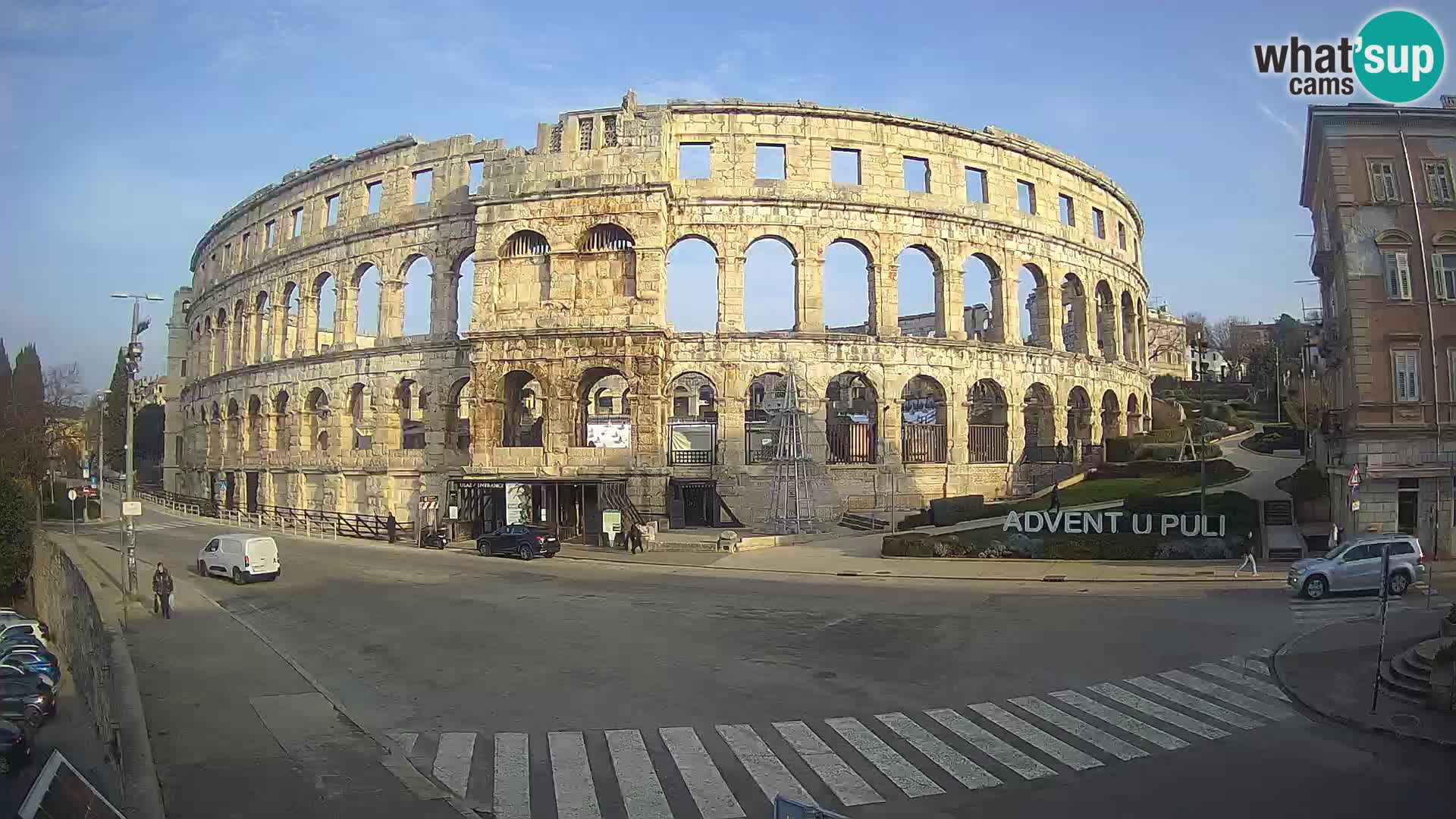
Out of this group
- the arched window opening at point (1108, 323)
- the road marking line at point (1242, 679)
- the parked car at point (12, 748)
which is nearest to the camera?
the road marking line at point (1242, 679)

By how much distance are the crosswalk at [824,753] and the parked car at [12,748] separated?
14123 millimetres

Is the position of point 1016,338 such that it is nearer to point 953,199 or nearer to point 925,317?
point 953,199

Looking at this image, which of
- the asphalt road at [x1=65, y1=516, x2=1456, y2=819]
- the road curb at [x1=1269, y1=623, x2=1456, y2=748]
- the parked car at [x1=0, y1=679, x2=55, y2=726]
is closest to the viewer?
the asphalt road at [x1=65, y1=516, x2=1456, y2=819]

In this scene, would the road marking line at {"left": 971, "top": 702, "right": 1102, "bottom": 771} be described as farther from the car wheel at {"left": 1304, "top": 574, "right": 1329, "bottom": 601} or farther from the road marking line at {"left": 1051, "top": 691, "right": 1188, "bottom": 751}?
the car wheel at {"left": 1304, "top": 574, "right": 1329, "bottom": 601}

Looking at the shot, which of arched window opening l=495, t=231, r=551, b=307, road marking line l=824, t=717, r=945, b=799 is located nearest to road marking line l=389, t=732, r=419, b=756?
road marking line l=824, t=717, r=945, b=799

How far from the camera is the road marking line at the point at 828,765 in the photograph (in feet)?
33.0

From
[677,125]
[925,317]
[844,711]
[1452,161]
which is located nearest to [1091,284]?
[1452,161]

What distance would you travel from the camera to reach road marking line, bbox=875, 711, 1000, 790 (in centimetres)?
1058

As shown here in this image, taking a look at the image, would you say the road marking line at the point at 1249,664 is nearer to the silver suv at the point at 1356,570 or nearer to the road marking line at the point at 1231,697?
the road marking line at the point at 1231,697

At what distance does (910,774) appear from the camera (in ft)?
35.2

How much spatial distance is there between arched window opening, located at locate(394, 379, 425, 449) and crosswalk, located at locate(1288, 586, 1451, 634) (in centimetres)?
4208

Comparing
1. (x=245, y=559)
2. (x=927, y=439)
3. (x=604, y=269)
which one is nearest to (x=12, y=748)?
(x=245, y=559)

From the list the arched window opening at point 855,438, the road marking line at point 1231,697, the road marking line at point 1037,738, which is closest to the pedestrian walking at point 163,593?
the road marking line at point 1037,738

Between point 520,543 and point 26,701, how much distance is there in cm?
1633
